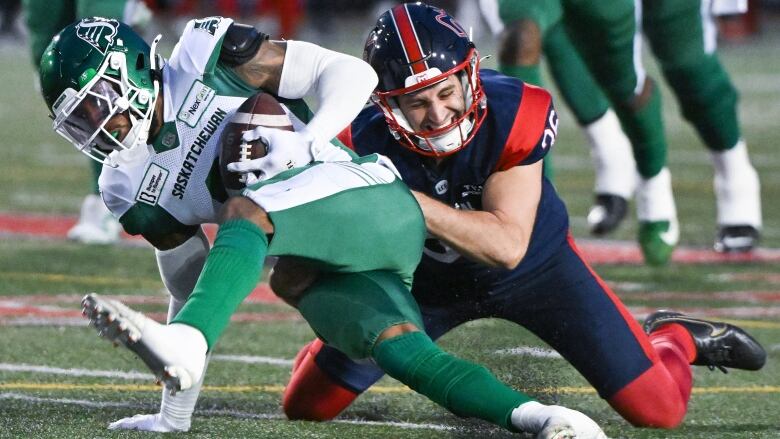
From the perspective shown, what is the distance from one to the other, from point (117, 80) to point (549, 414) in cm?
118

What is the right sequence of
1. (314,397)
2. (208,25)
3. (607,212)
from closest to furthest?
(208,25) < (314,397) < (607,212)

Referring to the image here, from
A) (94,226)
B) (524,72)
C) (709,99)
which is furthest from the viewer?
(94,226)

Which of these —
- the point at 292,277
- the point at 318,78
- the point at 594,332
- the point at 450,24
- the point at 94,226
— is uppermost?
the point at 450,24

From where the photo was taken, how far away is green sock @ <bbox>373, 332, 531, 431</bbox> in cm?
305

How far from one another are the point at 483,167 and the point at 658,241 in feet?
9.54

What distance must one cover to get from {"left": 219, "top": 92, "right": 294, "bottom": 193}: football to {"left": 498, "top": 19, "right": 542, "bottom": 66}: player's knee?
6.94 ft

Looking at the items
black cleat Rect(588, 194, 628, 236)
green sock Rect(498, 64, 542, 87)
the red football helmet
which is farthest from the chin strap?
black cleat Rect(588, 194, 628, 236)

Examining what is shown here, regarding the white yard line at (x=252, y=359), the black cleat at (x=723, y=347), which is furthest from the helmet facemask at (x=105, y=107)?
the black cleat at (x=723, y=347)

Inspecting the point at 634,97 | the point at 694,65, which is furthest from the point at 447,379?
the point at 694,65

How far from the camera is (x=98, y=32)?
133 inches

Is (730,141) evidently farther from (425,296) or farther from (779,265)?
(425,296)

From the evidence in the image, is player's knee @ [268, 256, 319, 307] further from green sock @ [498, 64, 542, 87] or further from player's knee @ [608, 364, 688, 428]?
green sock @ [498, 64, 542, 87]

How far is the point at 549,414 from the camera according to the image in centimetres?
295

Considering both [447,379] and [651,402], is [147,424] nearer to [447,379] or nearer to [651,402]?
[447,379]
